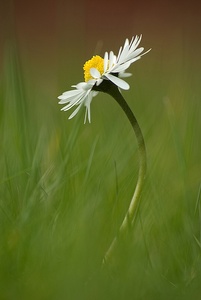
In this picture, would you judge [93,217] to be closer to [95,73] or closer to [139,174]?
[139,174]

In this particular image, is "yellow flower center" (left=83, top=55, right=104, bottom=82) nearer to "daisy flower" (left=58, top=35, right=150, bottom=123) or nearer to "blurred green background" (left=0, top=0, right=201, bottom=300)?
"daisy flower" (left=58, top=35, right=150, bottom=123)

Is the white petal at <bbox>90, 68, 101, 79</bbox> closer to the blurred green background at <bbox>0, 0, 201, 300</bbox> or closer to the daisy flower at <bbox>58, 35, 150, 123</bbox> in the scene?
the daisy flower at <bbox>58, 35, 150, 123</bbox>

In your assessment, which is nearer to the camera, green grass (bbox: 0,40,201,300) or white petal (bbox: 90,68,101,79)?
green grass (bbox: 0,40,201,300)

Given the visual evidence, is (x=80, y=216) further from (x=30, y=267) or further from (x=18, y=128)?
(x=18, y=128)

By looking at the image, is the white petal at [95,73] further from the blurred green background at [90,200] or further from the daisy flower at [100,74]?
the blurred green background at [90,200]

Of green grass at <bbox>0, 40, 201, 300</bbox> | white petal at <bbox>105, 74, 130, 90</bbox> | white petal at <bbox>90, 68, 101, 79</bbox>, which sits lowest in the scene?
green grass at <bbox>0, 40, 201, 300</bbox>

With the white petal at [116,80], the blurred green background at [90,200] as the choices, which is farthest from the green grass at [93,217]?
the white petal at [116,80]

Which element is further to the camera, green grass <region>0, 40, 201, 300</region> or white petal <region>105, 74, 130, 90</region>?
white petal <region>105, 74, 130, 90</region>

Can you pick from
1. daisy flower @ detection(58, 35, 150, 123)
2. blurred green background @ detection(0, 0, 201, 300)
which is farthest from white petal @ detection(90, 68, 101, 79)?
blurred green background @ detection(0, 0, 201, 300)

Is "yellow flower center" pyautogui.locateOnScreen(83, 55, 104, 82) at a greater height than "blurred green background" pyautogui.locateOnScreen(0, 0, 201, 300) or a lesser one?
greater
